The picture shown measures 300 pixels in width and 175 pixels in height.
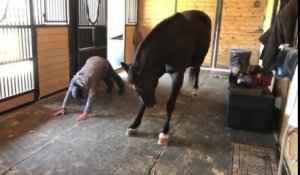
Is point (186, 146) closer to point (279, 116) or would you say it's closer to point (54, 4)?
point (279, 116)

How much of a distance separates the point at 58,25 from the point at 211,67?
4.45 meters

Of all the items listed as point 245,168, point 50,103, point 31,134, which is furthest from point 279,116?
point 50,103

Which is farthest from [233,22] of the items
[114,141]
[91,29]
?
[114,141]

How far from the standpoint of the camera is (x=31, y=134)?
275 centimetres

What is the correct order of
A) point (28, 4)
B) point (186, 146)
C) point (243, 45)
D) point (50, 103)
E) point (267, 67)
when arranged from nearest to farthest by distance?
point (186, 146), point (267, 67), point (28, 4), point (50, 103), point (243, 45)

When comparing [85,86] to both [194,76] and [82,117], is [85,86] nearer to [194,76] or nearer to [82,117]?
[82,117]

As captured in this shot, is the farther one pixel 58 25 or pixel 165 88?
pixel 165 88

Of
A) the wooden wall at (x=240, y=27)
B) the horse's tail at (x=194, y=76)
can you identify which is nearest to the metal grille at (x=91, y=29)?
the horse's tail at (x=194, y=76)

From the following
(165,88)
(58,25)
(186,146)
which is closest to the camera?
(186,146)

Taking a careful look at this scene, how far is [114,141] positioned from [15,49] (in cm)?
185

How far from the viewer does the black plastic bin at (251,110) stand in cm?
297

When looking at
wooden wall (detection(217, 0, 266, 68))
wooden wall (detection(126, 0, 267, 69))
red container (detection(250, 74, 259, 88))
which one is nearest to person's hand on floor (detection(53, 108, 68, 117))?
red container (detection(250, 74, 259, 88))

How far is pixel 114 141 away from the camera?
2.67 meters

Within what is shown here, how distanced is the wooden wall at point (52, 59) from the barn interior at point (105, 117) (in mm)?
15
